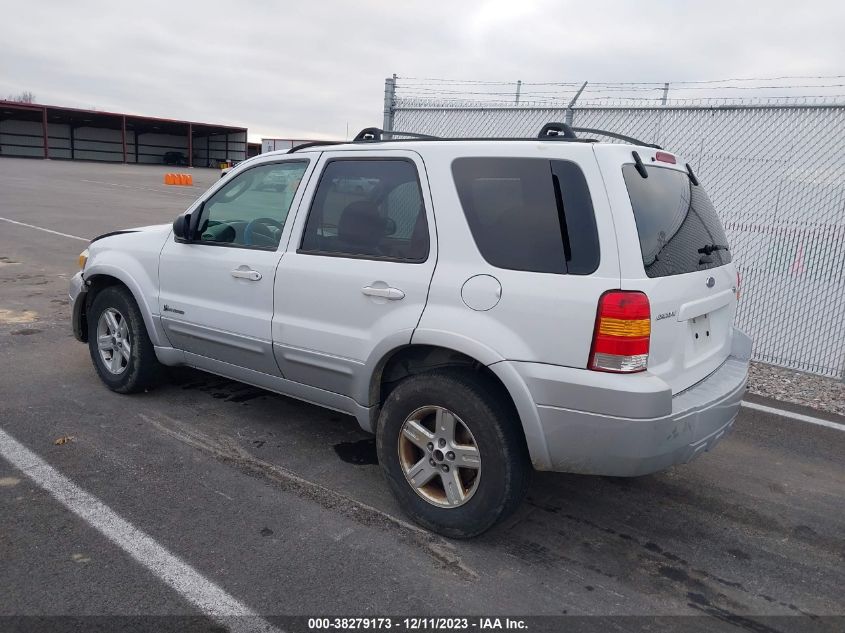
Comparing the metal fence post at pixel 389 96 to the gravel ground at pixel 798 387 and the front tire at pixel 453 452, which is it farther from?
the front tire at pixel 453 452

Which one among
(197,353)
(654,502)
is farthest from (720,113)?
(197,353)

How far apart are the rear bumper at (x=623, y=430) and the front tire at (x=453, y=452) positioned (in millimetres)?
189

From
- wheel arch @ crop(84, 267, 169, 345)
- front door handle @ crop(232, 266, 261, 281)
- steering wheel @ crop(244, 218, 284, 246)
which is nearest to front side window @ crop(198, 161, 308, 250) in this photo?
steering wheel @ crop(244, 218, 284, 246)

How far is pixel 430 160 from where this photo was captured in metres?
3.42

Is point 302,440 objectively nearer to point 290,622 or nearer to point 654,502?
point 290,622

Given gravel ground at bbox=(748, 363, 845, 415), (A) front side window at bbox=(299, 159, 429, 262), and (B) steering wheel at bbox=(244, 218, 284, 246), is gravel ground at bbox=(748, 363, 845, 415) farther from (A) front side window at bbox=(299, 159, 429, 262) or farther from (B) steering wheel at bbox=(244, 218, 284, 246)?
(B) steering wheel at bbox=(244, 218, 284, 246)

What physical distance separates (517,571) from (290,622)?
103cm

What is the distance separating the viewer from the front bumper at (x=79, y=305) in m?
5.22

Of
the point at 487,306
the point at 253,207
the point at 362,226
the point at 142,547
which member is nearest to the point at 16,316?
the point at 253,207

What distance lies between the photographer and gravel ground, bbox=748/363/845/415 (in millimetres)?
5832

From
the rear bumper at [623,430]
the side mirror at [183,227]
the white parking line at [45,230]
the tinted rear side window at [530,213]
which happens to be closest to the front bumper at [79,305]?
the side mirror at [183,227]

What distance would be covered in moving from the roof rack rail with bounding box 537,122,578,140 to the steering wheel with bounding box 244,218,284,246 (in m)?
1.62

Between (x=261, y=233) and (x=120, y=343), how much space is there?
5.43ft

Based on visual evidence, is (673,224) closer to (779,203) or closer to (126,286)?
(126,286)
